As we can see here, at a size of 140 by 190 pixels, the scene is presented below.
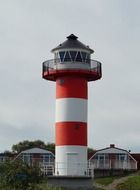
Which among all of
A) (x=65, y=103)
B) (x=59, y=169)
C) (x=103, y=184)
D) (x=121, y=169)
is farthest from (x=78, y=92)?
(x=121, y=169)

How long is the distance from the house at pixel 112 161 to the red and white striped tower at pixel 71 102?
1521cm

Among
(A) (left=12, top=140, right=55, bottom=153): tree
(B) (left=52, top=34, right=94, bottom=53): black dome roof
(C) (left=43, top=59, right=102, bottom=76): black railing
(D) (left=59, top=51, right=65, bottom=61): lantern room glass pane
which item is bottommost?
(A) (left=12, top=140, right=55, bottom=153): tree

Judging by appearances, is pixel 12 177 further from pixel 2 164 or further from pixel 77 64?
pixel 77 64

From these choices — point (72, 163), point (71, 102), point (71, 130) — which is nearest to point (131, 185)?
point (72, 163)

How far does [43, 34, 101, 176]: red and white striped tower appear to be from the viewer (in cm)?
3869

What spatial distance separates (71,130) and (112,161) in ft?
68.4

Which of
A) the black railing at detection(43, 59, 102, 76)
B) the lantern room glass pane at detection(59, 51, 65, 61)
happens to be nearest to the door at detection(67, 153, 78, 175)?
the black railing at detection(43, 59, 102, 76)

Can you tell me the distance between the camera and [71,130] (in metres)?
38.6

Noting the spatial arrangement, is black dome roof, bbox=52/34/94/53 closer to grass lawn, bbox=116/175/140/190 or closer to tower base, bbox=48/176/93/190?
tower base, bbox=48/176/93/190

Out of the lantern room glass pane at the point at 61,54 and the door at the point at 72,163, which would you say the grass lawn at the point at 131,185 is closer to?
the door at the point at 72,163

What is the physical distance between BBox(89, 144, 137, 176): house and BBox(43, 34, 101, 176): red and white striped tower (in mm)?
15205

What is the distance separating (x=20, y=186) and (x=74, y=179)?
27.9 feet

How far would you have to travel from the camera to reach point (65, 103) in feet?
128

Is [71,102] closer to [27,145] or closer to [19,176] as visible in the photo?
[19,176]
